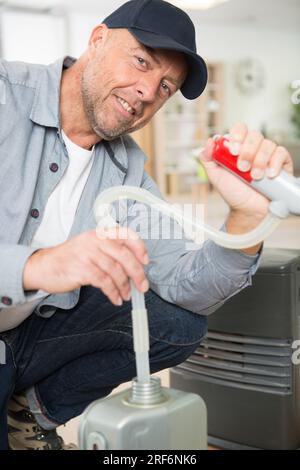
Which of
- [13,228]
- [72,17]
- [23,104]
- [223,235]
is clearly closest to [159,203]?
[223,235]

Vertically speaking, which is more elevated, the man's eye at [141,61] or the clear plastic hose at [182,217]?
the man's eye at [141,61]

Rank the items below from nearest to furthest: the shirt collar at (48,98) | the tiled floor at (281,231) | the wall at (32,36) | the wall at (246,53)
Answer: the shirt collar at (48,98) < the tiled floor at (281,231) < the wall at (32,36) < the wall at (246,53)

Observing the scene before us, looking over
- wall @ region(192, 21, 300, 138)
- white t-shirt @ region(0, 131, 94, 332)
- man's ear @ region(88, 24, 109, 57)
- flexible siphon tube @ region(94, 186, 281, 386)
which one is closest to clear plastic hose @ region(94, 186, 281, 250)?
flexible siphon tube @ region(94, 186, 281, 386)

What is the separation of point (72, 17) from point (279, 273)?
6691mm

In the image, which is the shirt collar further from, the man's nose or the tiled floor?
the tiled floor

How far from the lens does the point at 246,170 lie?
830mm

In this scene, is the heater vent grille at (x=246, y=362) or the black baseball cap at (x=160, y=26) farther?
the heater vent grille at (x=246, y=362)

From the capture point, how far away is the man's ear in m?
1.22

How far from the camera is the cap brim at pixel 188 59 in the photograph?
42.8 inches

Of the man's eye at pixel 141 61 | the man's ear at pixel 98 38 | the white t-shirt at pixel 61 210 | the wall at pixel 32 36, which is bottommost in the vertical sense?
the white t-shirt at pixel 61 210

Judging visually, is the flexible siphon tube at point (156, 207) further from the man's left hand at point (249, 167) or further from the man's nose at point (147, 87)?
the man's nose at point (147, 87)

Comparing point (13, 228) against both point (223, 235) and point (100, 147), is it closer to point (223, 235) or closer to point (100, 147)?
point (100, 147)

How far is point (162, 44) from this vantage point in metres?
1.08

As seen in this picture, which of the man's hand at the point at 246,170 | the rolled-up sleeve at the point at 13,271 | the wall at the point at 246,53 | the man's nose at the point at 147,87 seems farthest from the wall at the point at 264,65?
the rolled-up sleeve at the point at 13,271
